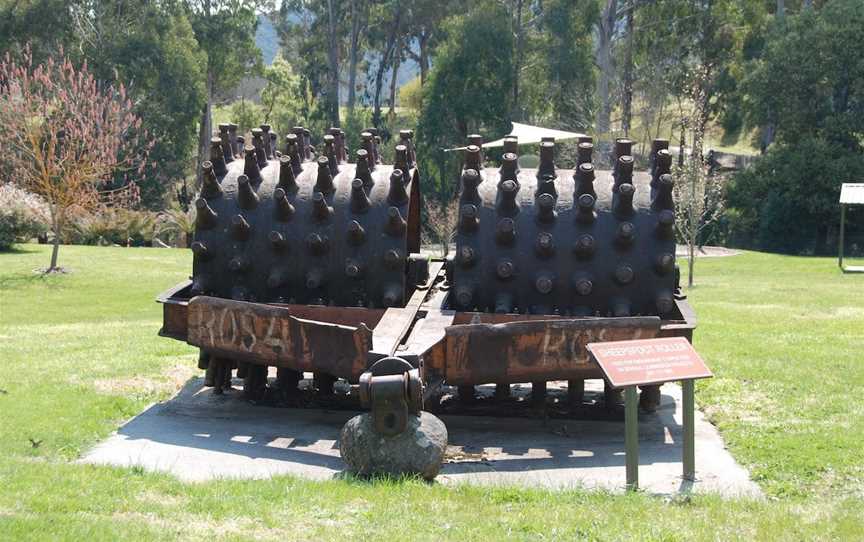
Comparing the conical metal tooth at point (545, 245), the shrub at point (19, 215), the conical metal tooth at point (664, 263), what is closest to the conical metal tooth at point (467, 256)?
the conical metal tooth at point (545, 245)

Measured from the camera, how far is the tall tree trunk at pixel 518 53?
46125 millimetres

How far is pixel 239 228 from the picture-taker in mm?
8055

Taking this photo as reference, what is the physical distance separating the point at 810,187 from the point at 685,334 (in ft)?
110

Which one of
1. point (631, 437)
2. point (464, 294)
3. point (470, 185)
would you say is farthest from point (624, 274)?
point (631, 437)

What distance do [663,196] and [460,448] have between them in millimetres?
2260

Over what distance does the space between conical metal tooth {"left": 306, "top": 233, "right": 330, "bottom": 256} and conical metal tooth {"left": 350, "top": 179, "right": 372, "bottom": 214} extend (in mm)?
297

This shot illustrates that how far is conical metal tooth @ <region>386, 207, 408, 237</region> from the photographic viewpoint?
795 centimetres

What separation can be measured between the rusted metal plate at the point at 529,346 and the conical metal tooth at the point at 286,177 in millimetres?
2009

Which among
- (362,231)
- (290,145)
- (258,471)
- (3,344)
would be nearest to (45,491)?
(258,471)

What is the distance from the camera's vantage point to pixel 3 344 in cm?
1147

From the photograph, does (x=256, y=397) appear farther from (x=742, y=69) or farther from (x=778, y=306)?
(x=742, y=69)

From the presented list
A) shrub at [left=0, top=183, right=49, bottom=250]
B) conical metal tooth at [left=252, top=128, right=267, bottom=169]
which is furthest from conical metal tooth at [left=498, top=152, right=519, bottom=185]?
shrub at [left=0, top=183, right=49, bottom=250]

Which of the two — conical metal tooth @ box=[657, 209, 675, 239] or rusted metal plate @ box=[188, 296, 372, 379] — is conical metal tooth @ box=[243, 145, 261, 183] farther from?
conical metal tooth @ box=[657, 209, 675, 239]

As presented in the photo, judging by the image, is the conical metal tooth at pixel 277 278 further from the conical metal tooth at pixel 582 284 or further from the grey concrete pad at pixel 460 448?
the conical metal tooth at pixel 582 284
